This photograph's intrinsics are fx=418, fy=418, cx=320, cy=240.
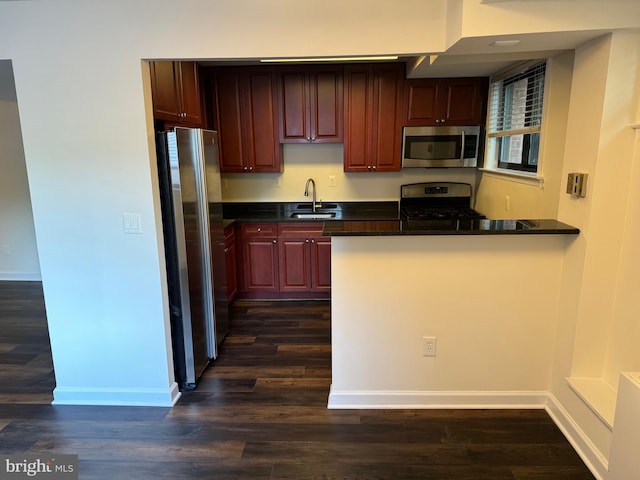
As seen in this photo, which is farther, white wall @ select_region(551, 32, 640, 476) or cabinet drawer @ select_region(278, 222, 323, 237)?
cabinet drawer @ select_region(278, 222, 323, 237)

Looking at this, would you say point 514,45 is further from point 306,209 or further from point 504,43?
point 306,209

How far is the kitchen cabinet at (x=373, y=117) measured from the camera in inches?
158

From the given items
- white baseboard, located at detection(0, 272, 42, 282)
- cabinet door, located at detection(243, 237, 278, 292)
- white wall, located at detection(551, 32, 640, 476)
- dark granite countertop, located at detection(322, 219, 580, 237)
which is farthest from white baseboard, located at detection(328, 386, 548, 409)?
white baseboard, located at detection(0, 272, 42, 282)

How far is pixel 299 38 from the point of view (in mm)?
2209

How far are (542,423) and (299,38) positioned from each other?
8.33 feet

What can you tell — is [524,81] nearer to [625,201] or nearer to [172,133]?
[625,201]

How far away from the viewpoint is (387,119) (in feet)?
13.4

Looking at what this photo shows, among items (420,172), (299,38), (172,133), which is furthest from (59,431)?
(420,172)

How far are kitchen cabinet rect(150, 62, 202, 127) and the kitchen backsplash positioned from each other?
1.07m

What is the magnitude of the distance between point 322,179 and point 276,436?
2883 mm

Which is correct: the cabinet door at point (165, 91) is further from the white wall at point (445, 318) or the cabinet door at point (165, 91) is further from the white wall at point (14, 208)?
the white wall at point (14, 208)

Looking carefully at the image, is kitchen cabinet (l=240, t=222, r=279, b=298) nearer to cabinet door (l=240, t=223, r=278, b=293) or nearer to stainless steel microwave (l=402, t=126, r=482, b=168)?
cabinet door (l=240, t=223, r=278, b=293)

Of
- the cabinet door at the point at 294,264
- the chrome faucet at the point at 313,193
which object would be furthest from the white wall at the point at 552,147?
the chrome faucet at the point at 313,193

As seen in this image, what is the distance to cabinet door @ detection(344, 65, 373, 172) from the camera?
4020 millimetres
